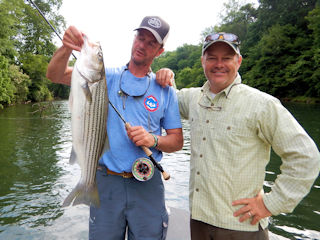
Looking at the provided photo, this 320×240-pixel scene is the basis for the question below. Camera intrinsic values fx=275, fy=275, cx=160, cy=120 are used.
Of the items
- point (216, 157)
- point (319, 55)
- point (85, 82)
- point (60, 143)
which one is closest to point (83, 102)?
point (85, 82)

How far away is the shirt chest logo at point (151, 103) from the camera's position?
308 cm

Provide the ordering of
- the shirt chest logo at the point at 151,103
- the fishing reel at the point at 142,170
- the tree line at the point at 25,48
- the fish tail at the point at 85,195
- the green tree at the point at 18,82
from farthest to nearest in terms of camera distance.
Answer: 1. the green tree at the point at 18,82
2. the tree line at the point at 25,48
3. the shirt chest logo at the point at 151,103
4. the fishing reel at the point at 142,170
5. the fish tail at the point at 85,195

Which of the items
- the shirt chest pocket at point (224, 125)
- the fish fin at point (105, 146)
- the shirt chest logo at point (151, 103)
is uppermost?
the shirt chest logo at point (151, 103)

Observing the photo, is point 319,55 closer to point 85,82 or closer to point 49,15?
point 85,82

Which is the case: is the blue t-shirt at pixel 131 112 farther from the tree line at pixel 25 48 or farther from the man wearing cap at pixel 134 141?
the tree line at pixel 25 48

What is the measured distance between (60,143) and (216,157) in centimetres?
1392

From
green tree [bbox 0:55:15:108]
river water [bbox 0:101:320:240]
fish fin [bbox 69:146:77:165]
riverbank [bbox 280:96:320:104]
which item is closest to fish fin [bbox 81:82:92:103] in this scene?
fish fin [bbox 69:146:77:165]

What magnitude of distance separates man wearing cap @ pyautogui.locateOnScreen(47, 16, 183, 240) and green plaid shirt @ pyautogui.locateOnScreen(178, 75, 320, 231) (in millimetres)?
421

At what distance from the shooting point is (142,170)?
115 inches

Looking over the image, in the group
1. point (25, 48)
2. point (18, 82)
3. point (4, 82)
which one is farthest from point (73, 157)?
point (25, 48)

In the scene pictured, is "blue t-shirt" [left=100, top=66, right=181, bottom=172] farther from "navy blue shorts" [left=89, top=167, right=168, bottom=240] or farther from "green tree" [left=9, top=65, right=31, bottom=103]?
"green tree" [left=9, top=65, right=31, bottom=103]

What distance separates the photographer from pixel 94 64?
2.73 metres

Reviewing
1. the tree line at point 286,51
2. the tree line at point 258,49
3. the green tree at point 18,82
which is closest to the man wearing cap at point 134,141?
the tree line at point 258,49

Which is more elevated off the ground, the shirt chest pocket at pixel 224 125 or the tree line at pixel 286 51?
the tree line at pixel 286 51
